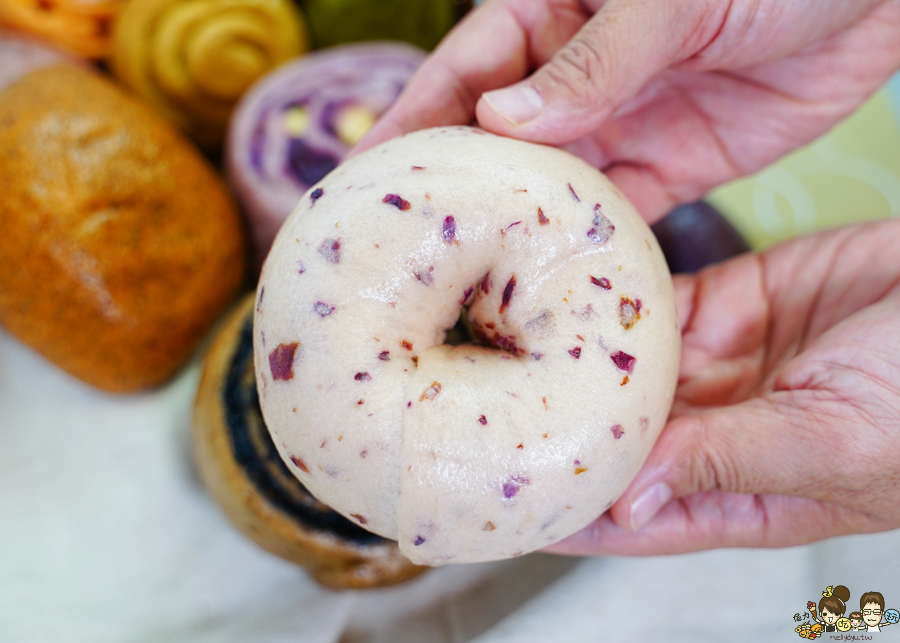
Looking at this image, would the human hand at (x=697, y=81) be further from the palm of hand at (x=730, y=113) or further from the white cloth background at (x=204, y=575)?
the white cloth background at (x=204, y=575)

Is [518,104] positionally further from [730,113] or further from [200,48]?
[200,48]

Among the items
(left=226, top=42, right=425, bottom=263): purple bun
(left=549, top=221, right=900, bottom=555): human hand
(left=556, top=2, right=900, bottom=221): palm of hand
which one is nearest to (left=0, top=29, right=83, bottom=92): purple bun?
(left=226, top=42, right=425, bottom=263): purple bun

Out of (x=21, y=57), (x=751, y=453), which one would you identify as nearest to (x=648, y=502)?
(x=751, y=453)

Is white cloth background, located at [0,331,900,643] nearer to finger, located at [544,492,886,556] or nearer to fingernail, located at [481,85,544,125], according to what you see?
finger, located at [544,492,886,556]

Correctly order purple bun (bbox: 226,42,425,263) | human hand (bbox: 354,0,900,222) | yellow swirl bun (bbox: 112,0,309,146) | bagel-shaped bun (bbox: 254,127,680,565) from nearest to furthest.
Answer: bagel-shaped bun (bbox: 254,127,680,565) → human hand (bbox: 354,0,900,222) → purple bun (bbox: 226,42,425,263) → yellow swirl bun (bbox: 112,0,309,146)

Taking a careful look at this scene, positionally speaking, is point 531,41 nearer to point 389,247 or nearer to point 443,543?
point 389,247

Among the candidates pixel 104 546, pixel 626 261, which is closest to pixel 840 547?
pixel 626 261

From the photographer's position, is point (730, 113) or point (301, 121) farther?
point (301, 121)
